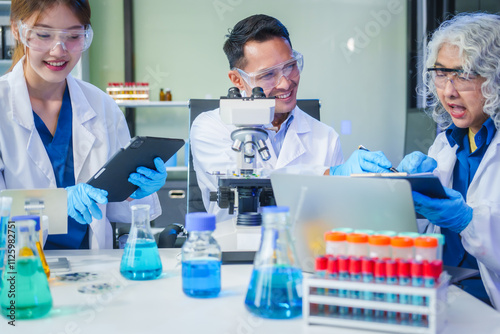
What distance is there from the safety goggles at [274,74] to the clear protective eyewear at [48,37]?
0.60 meters

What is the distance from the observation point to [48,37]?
5.65 feet

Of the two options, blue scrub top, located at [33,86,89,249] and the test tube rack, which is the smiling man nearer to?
blue scrub top, located at [33,86,89,249]

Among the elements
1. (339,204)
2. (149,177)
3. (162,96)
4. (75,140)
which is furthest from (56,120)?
(162,96)

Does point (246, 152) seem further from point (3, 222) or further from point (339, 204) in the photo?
point (3, 222)

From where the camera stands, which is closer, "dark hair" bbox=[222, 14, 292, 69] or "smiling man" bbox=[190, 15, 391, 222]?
"smiling man" bbox=[190, 15, 391, 222]

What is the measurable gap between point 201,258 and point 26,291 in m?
0.32

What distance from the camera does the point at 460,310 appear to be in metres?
0.95

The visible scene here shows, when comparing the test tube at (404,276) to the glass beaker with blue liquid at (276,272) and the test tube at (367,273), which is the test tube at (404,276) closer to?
the test tube at (367,273)

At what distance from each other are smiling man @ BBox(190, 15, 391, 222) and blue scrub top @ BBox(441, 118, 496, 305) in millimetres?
458

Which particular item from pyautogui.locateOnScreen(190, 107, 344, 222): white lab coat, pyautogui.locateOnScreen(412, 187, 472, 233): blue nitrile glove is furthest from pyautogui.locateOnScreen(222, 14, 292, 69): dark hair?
pyautogui.locateOnScreen(412, 187, 472, 233): blue nitrile glove

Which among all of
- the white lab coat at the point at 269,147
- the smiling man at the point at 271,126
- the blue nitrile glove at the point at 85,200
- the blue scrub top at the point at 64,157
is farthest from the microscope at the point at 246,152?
the blue scrub top at the point at 64,157

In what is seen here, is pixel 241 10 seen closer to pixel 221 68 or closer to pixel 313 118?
pixel 221 68

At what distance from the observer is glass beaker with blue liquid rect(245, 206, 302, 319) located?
2.89ft

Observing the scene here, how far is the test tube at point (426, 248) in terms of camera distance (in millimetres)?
822
